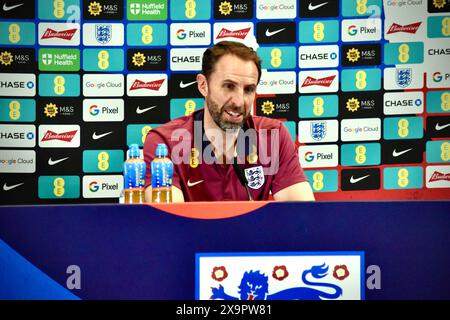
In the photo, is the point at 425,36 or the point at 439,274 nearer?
the point at 439,274

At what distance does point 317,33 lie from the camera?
345 cm

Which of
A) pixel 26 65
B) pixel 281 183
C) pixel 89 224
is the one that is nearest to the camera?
pixel 89 224

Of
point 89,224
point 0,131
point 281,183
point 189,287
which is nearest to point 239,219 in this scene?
point 189,287

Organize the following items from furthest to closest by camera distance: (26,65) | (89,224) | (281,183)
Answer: (26,65) < (281,183) < (89,224)

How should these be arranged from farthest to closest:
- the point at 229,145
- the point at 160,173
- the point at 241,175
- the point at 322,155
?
the point at 322,155 < the point at 229,145 < the point at 241,175 < the point at 160,173

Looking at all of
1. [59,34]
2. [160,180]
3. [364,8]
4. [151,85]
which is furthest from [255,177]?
[59,34]

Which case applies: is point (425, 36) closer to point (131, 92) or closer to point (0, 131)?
point (131, 92)

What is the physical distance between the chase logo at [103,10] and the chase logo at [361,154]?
5.32 ft

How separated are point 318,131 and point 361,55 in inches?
21.1

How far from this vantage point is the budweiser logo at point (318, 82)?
3.45 meters

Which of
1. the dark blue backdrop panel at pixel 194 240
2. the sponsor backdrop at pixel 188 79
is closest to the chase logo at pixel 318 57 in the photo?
the sponsor backdrop at pixel 188 79

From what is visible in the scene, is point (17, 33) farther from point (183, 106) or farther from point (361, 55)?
point (361, 55)

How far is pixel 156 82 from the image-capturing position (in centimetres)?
344

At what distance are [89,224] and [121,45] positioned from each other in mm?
2010
